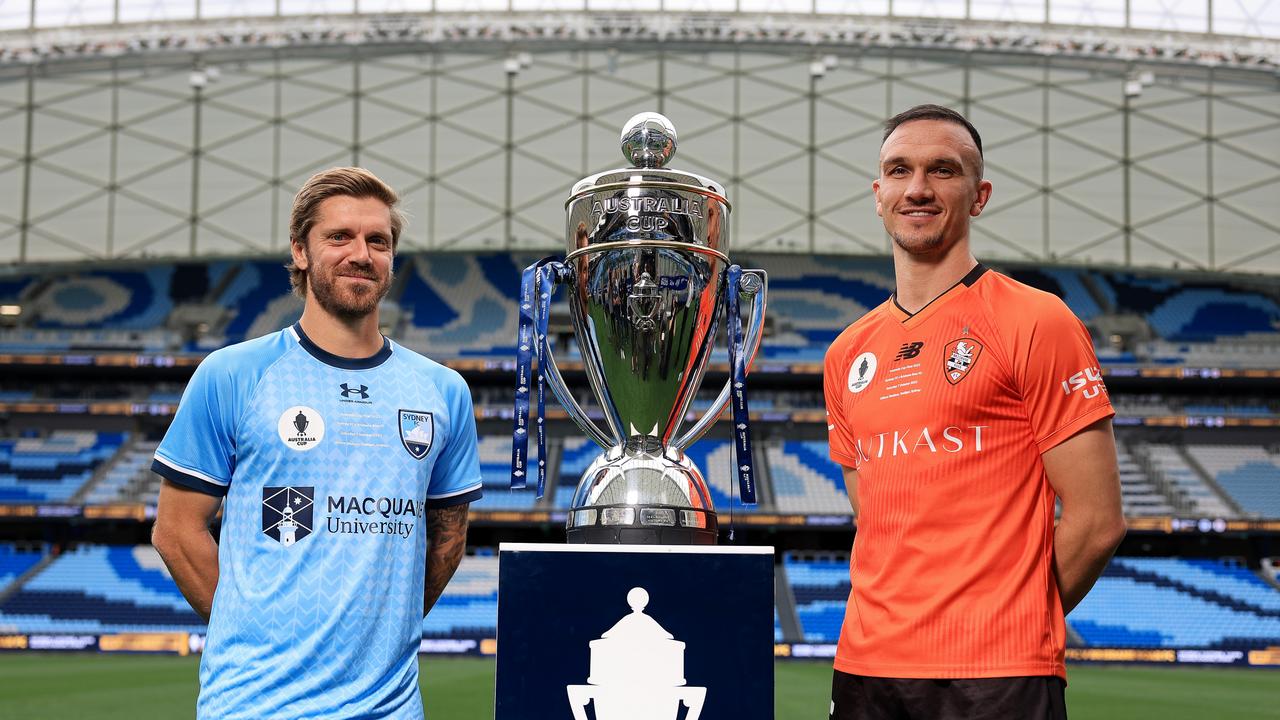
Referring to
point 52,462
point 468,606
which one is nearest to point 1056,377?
point 468,606

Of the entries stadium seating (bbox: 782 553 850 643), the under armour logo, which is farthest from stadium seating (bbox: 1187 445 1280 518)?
the under armour logo

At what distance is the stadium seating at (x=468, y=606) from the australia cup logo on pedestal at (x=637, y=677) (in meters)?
19.2

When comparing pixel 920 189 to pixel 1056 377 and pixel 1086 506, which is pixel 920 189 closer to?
A: pixel 1056 377

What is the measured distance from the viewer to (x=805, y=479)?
25.9 m

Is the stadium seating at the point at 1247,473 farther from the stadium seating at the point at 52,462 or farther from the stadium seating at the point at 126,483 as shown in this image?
the stadium seating at the point at 52,462

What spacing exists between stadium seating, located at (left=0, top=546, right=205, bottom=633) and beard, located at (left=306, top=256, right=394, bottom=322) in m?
21.4

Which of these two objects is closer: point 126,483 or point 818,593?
point 818,593

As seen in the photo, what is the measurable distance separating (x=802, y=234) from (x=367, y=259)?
2483 cm

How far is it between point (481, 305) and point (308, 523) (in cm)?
2733

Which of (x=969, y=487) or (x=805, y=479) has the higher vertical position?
(x=805, y=479)

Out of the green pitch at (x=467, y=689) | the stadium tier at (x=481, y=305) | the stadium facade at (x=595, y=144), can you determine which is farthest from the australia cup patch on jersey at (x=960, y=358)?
the stadium tier at (x=481, y=305)

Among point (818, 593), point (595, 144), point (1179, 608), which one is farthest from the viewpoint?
point (595, 144)

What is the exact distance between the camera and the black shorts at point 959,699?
240cm

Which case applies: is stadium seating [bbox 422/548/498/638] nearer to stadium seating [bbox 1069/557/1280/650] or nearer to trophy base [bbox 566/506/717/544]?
stadium seating [bbox 1069/557/1280/650]
